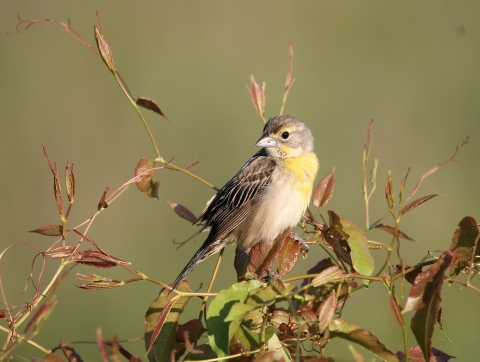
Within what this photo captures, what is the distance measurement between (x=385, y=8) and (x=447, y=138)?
2880 mm

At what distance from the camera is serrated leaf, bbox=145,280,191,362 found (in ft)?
7.30

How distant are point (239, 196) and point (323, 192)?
1292mm

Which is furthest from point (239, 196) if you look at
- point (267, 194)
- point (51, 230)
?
point (51, 230)

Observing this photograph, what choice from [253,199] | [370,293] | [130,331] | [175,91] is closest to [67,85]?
[175,91]

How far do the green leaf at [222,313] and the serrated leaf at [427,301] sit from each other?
0.48 meters

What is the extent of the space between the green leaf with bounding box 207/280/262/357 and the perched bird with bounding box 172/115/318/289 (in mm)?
1606

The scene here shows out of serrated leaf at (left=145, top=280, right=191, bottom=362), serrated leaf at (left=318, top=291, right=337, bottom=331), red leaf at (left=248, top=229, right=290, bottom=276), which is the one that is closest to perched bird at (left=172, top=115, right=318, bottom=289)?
red leaf at (left=248, top=229, right=290, bottom=276)

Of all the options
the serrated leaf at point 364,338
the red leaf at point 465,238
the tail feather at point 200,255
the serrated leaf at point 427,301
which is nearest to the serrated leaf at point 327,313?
the serrated leaf at point 364,338

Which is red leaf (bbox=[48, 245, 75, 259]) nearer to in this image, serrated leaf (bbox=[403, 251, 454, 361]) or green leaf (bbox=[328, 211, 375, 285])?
green leaf (bbox=[328, 211, 375, 285])

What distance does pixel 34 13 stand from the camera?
10.3m

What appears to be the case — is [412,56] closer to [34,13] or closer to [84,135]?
[84,135]

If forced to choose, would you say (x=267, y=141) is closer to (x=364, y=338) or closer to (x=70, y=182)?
(x=70, y=182)

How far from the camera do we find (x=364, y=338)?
77.3 inches

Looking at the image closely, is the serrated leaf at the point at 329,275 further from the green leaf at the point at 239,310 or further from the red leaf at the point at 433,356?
the red leaf at the point at 433,356
